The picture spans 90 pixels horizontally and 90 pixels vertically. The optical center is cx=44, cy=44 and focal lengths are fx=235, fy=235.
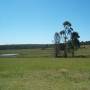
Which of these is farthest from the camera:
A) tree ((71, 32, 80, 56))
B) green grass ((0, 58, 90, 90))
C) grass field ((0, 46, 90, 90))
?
tree ((71, 32, 80, 56))

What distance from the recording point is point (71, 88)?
13453 millimetres

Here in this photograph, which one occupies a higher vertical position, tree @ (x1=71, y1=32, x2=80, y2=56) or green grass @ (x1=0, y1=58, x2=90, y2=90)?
tree @ (x1=71, y1=32, x2=80, y2=56)

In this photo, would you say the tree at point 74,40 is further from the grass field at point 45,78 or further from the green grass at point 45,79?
the green grass at point 45,79

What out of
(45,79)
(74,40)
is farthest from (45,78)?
(74,40)

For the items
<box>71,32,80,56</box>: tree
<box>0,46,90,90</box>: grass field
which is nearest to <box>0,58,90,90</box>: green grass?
<box>0,46,90,90</box>: grass field

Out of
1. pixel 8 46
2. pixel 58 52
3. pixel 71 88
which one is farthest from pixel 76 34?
pixel 8 46

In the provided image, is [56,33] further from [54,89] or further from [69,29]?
[54,89]

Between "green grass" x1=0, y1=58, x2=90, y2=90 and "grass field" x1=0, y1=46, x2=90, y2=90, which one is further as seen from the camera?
"grass field" x1=0, y1=46, x2=90, y2=90

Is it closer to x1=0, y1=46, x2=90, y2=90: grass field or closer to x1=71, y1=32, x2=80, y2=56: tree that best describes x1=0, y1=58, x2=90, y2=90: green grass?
x1=0, y1=46, x2=90, y2=90: grass field

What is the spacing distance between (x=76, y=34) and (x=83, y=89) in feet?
216

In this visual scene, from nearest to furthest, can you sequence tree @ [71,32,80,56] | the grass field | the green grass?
the green grass, the grass field, tree @ [71,32,80,56]

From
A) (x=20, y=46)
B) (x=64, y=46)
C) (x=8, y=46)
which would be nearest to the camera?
(x=64, y=46)

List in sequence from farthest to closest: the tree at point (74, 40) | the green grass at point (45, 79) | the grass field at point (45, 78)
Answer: the tree at point (74, 40) → the grass field at point (45, 78) → the green grass at point (45, 79)

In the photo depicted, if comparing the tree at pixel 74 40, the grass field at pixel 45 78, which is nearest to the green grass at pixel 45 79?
the grass field at pixel 45 78
